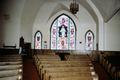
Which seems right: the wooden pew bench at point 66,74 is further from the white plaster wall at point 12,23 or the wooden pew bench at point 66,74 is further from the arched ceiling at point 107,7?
the arched ceiling at point 107,7

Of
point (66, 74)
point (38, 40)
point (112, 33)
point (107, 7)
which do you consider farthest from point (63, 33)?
point (66, 74)

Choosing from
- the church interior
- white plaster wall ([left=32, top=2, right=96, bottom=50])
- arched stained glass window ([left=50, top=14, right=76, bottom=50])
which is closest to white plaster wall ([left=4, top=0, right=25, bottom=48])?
the church interior

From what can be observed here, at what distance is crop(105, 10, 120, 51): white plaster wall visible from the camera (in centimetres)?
1927

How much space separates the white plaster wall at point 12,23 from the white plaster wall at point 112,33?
7.20m

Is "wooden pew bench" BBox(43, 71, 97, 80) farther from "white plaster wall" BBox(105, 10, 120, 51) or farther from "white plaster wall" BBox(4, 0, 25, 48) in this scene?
"white plaster wall" BBox(105, 10, 120, 51)

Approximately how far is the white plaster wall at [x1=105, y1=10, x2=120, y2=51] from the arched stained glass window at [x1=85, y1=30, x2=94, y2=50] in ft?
9.78

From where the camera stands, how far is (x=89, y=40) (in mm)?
22375

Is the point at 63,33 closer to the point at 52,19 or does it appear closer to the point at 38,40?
the point at 52,19

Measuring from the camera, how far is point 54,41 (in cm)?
2316

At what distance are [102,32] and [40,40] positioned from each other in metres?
5.86

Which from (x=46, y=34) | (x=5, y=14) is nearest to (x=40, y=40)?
(x=46, y=34)

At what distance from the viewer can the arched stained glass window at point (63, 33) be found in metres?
23.0

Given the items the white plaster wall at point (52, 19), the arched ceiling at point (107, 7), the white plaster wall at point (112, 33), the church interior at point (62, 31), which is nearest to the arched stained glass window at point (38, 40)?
the church interior at point (62, 31)

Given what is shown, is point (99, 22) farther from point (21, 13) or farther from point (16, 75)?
point (16, 75)
